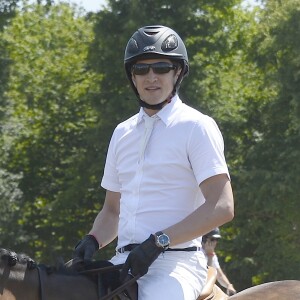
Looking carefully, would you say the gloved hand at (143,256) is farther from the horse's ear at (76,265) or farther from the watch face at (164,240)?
the horse's ear at (76,265)

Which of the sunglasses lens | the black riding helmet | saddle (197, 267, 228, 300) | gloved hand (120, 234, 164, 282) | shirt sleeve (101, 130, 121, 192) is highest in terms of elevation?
the black riding helmet

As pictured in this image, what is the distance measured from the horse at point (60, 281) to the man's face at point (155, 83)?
969mm

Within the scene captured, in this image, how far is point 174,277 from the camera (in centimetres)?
504

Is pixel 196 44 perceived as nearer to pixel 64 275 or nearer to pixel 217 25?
pixel 217 25

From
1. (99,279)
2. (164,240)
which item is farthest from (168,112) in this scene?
(99,279)

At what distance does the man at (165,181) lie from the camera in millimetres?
4941

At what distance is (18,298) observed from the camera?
184 inches

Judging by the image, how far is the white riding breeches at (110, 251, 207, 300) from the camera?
4.96 metres

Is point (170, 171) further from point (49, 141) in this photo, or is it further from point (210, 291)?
point (49, 141)

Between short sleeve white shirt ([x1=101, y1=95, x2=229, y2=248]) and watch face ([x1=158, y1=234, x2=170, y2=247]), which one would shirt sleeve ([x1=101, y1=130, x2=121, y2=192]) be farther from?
watch face ([x1=158, y1=234, x2=170, y2=247])

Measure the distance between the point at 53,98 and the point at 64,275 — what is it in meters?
26.3

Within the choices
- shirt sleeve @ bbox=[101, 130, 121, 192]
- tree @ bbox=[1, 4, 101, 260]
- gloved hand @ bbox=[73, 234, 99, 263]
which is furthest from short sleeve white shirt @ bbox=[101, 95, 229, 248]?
tree @ bbox=[1, 4, 101, 260]

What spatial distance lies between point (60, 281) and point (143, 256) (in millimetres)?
451

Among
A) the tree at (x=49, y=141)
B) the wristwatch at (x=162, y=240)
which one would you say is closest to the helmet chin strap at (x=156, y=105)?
the wristwatch at (x=162, y=240)
